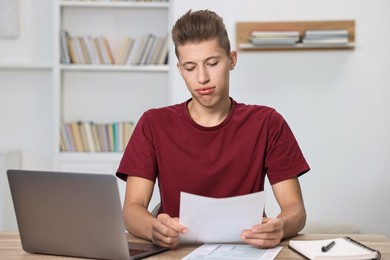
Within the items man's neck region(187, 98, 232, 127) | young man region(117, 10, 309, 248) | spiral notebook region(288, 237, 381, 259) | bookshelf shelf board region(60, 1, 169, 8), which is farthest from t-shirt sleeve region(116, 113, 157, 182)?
bookshelf shelf board region(60, 1, 169, 8)

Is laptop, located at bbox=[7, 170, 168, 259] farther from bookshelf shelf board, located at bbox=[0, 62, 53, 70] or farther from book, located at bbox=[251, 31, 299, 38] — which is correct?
bookshelf shelf board, located at bbox=[0, 62, 53, 70]

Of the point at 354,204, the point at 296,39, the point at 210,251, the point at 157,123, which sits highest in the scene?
the point at 296,39

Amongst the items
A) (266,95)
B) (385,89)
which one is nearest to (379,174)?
(385,89)

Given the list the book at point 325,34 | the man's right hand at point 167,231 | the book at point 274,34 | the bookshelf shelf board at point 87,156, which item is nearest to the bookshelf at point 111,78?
the bookshelf shelf board at point 87,156

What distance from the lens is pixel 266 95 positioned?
4625 millimetres

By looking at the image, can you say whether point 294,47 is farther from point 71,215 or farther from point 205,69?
point 71,215

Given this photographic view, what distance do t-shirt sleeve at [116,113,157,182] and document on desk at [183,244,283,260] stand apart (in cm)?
52

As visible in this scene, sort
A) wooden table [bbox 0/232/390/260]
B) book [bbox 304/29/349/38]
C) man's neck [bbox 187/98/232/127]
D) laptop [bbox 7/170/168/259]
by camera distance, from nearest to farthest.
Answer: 1. laptop [bbox 7/170/168/259]
2. wooden table [bbox 0/232/390/260]
3. man's neck [bbox 187/98/232/127]
4. book [bbox 304/29/349/38]

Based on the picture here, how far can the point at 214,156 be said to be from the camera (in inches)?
92.7

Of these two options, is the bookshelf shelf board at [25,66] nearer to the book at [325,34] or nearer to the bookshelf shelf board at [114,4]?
the bookshelf shelf board at [114,4]

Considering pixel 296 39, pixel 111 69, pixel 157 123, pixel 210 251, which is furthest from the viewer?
pixel 111 69

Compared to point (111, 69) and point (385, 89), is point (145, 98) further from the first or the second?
point (385, 89)

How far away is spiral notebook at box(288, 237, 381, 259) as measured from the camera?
1755 millimetres

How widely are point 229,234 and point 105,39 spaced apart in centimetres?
348
